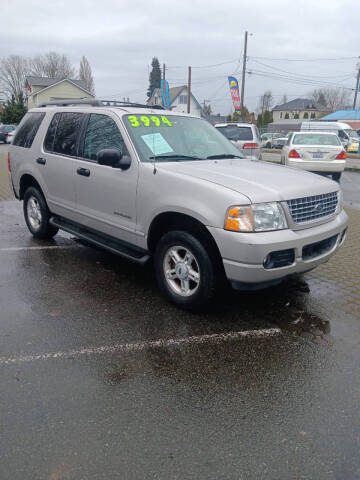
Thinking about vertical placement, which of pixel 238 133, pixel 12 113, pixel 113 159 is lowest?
pixel 113 159

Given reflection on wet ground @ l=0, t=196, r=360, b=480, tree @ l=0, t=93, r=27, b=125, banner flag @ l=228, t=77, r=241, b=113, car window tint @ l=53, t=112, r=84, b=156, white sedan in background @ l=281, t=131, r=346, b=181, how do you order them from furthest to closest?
tree @ l=0, t=93, r=27, b=125, banner flag @ l=228, t=77, r=241, b=113, white sedan in background @ l=281, t=131, r=346, b=181, car window tint @ l=53, t=112, r=84, b=156, reflection on wet ground @ l=0, t=196, r=360, b=480

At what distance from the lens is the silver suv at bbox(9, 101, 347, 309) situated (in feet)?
11.5

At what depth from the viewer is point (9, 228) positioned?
7.21 metres

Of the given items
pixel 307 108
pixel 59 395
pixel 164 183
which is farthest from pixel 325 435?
pixel 307 108

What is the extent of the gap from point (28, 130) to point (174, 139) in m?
2.70

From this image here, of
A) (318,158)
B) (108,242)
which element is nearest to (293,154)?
(318,158)

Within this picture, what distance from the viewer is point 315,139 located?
13.6 m

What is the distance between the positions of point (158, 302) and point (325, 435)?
7.22ft

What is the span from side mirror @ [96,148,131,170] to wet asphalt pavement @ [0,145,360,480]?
137 centimetres

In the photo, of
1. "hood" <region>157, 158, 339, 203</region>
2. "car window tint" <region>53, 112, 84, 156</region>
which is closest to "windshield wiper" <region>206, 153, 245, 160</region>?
"hood" <region>157, 158, 339, 203</region>

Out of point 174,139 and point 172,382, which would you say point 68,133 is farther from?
point 172,382

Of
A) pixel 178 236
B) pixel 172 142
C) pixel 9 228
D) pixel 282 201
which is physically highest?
pixel 172 142

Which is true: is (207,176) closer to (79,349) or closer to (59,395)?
(79,349)

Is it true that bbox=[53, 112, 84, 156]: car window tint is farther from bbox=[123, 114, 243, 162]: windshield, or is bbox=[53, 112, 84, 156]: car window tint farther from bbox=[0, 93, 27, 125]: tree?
bbox=[0, 93, 27, 125]: tree
